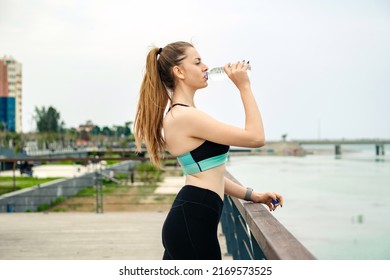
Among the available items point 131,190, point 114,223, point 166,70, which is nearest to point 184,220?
point 166,70

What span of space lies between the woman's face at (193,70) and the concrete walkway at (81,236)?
2.09 metres

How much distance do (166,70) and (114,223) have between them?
11.0ft

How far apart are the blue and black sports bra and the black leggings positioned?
0.18ft

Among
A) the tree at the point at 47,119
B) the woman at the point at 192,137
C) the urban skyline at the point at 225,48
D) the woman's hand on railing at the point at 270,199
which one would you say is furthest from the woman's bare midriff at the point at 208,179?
the tree at the point at 47,119

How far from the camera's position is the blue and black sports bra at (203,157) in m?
1.37

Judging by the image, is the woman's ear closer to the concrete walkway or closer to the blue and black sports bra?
the blue and black sports bra

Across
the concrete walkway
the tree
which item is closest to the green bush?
the concrete walkway

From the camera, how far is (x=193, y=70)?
4.69 feet

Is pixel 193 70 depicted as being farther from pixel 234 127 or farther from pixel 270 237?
pixel 270 237

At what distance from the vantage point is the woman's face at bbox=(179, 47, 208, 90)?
4.69 feet

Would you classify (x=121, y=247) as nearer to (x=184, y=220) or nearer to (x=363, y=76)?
(x=363, y=76)

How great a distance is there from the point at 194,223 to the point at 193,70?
0.43 meters

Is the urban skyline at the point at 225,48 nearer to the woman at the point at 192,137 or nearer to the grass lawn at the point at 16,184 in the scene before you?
the woman at the point at 192,137

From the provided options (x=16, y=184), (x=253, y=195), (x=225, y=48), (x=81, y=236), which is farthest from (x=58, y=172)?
(x=253, y=195)
